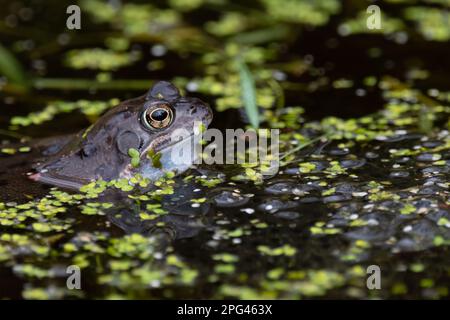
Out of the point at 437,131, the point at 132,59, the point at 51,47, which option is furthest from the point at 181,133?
the point at 51,47

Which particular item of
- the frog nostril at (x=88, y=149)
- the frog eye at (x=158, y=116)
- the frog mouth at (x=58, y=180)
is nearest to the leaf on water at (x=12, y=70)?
the frog mouth at (x=58, y=180)

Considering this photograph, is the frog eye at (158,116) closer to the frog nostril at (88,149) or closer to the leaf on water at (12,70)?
the frog nostril at (88,149)

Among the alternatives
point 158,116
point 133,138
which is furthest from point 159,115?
point 133,138

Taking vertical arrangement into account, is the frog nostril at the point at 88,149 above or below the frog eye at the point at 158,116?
below

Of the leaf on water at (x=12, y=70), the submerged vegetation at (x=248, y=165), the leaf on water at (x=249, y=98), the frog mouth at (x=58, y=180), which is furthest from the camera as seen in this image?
the leaf on water at (x=12, y=70)

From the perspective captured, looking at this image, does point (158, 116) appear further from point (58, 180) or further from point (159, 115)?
point (58, 180)

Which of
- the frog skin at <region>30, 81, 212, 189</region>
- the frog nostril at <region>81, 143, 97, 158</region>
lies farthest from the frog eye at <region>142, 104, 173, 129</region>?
the frog nostril at <region>81, 143, 97, 158</region>
